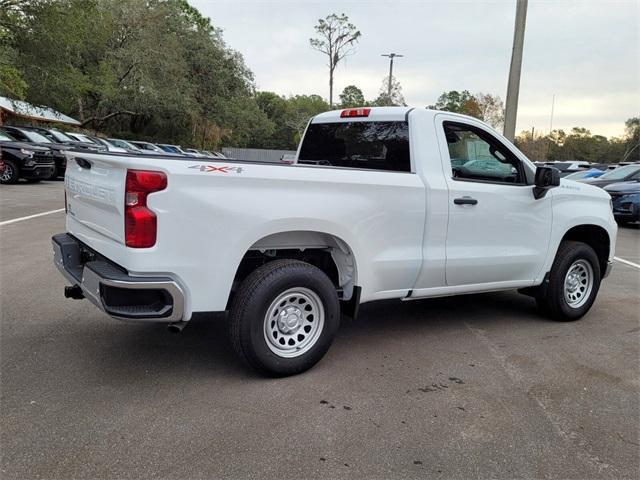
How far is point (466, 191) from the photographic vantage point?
4.62 m

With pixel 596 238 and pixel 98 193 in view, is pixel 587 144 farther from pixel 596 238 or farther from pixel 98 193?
pixel 98 193

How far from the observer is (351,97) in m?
56.7

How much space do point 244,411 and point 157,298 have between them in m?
0.89

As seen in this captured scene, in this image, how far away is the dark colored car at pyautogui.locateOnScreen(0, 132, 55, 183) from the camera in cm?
1650

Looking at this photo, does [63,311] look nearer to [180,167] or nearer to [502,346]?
[180,167]

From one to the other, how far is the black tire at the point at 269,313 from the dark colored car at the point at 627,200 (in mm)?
12469

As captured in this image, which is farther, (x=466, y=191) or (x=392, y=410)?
(x=466, y=191)

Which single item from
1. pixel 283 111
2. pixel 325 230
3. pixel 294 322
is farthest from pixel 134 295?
pixel 283 111

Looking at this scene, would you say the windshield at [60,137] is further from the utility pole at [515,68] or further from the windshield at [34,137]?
the utility pole at [515,68]

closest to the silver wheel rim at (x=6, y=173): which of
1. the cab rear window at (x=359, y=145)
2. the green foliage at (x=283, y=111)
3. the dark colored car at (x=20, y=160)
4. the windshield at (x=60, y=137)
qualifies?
the dark colored car at (x=20, y=160)

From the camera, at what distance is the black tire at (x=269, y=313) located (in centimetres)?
365

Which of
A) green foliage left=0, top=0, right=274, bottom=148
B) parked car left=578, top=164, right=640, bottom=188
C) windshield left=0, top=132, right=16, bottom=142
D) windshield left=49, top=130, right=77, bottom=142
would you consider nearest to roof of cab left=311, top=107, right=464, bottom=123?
parked car left=578, top=164, right=640, bottom=188

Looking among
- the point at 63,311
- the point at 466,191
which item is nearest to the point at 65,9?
the point at 63,311

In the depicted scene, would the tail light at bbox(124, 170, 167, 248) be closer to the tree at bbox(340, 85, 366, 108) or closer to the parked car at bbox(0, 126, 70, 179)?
the parked car at bbox(0, 126, 70, 179)
